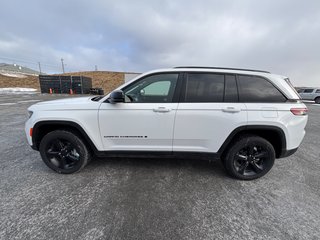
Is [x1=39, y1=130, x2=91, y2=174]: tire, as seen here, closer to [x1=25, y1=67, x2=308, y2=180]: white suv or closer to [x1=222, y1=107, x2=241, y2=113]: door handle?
[x1=25, y1=67, x2=308, y2=180]: white suv

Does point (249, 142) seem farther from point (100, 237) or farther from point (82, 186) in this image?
point (82, 186)

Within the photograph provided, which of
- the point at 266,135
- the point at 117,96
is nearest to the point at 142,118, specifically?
the point at 117,96

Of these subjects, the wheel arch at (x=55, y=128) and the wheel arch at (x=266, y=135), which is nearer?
the wheel arch at (x=266, y=135)

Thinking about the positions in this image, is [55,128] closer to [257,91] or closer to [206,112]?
[206,112]

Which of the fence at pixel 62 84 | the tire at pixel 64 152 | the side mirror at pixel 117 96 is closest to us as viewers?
the side mirror at pixel 117 96

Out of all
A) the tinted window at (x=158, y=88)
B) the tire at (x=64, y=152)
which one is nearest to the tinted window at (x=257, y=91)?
the tinted window at (x=158, y=88)

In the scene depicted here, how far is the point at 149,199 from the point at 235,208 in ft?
3.64

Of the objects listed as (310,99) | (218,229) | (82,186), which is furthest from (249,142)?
(310,99)

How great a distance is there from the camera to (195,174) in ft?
9.16

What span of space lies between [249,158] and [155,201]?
A: 1.65 metres

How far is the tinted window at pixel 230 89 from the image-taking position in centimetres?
249

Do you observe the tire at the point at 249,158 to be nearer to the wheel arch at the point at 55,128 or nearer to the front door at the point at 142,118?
the front door at the point at 142,118

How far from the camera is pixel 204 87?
254 centimetres

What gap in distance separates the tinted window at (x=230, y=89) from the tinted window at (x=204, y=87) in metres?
0.07
